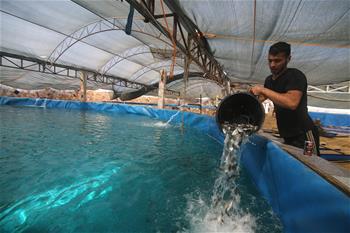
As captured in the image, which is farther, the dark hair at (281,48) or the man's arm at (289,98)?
the dark hair at (281,48)

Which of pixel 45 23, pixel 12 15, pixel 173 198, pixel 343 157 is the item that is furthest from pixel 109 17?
pixel 343 157

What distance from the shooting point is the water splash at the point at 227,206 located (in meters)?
1.82

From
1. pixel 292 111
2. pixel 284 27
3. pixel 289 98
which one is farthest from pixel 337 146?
pixel 289 98

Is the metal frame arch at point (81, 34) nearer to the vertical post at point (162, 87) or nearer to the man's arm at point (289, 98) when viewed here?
the vertical post at point (162, 87)

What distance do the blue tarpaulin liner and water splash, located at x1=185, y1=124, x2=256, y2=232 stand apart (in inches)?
12.6

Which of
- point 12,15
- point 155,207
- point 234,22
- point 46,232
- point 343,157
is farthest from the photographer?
point 12,15

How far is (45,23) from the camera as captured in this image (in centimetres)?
853

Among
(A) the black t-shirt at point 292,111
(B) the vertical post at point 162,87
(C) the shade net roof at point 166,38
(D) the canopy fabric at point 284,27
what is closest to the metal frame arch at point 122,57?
(C) the shade net roof at point 166,38

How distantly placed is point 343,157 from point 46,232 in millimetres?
3937

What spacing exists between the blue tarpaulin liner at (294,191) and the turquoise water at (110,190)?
0.24 meters

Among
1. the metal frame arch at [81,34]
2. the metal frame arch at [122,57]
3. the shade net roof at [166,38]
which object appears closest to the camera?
the shade net roof at [166,38]

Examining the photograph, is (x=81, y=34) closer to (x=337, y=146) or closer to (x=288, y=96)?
(x=288, y=96)

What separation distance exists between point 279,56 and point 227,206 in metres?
1.70

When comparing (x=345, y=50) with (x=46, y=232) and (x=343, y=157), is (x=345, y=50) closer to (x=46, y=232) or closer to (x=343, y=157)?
(x=343, y=157)
